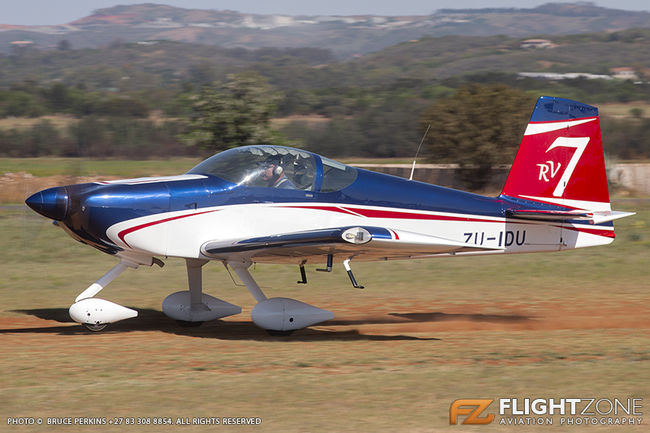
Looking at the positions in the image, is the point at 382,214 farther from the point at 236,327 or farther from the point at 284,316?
the point at 236,327

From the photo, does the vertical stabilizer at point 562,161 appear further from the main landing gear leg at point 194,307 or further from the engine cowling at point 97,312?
the engine cowling at point 97,312

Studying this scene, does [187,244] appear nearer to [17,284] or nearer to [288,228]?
[288,228]

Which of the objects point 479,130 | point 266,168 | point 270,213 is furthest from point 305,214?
point 479,130

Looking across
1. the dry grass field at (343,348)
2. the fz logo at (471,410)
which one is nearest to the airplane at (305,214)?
the dry grass field at (343,348)

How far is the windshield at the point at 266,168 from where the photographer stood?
8.77 meters

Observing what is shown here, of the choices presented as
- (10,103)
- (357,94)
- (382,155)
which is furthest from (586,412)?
(357,94)

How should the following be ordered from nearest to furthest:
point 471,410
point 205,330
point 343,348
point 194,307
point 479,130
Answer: point 471,410 → point 343,348 → point 205,330 → point 194,307 → point 479,130

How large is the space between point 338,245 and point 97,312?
2.76 metres

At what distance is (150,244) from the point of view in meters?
8.53

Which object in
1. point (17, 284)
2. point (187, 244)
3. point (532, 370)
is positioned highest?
point (187, 244)

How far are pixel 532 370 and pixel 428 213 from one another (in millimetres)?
2751

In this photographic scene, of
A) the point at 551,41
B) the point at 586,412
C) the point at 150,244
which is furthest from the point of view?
the point at 551,41

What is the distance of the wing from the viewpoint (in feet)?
26.0

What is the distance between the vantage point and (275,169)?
8.83m
